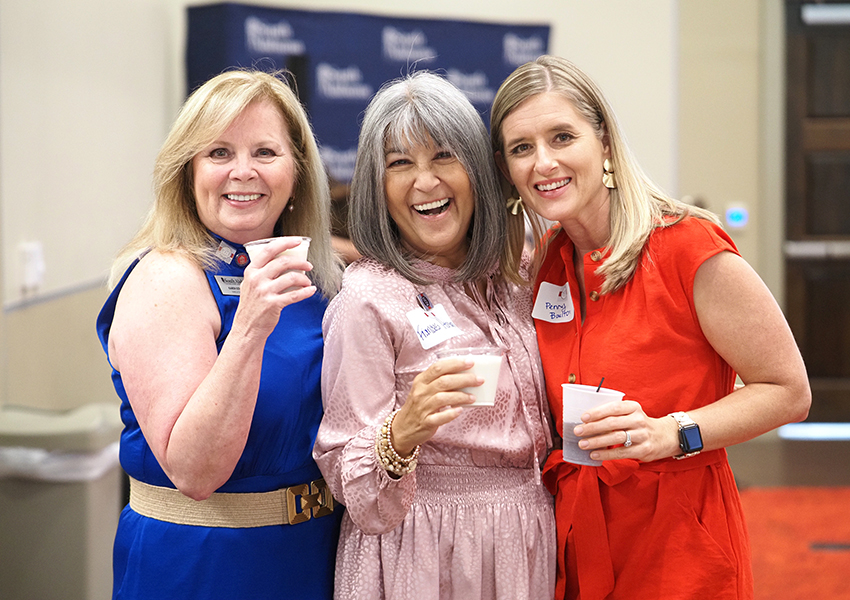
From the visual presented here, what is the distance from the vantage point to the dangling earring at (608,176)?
1.94 metres

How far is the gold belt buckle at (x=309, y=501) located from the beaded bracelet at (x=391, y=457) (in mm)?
302

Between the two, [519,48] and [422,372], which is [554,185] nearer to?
[422,372]

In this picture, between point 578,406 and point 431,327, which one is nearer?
point 578,406

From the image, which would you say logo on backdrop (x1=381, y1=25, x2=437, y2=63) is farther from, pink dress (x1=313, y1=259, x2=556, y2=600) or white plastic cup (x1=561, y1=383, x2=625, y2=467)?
Result: white plastic cup (x1=561, y1=383, x2=625, y2=467)

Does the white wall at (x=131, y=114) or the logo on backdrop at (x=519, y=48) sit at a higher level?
the logo on backdrop at (x=519, y=48)

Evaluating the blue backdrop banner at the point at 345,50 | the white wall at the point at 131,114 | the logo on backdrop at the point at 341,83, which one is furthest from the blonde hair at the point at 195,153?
the logo on backdrop at the point at 341,83

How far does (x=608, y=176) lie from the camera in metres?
1.94

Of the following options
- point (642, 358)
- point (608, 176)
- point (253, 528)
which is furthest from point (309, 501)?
point (608, 176)

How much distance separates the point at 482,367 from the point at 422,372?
0.14 m

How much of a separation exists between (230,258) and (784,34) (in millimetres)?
5765

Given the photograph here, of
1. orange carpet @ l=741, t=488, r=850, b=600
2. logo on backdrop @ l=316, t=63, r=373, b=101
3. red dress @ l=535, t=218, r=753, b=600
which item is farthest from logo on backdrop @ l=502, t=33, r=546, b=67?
red dress @ l=535, t=218, r=753, b=600

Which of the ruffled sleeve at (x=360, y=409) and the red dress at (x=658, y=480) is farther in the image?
the red dress at (x=658, y=480)

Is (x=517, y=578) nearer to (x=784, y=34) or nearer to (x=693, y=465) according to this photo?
(x=693, y=465)

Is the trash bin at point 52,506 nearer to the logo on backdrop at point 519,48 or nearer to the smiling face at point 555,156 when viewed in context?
the smiling face at point 555,156
